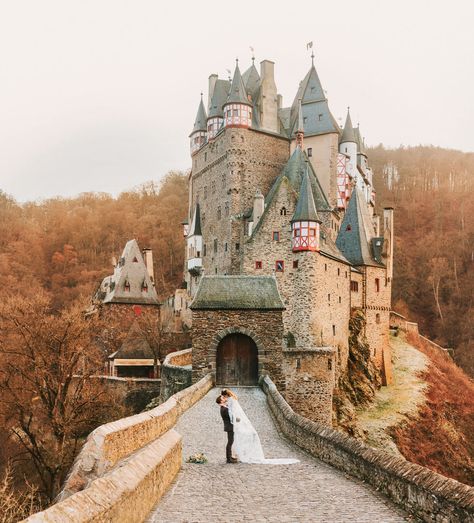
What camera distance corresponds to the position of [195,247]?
4775cm

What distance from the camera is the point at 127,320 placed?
48.9 m

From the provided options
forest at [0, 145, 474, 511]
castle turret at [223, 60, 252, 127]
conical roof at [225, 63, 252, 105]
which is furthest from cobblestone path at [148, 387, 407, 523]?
conical roof at [225, 63, 252, 105]

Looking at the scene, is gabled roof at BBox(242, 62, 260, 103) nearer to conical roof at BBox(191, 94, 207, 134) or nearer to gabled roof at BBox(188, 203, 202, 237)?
conical roof at BBox(191, 94, 207, 134)

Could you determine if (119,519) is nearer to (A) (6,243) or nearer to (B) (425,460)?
(B) (425,460)

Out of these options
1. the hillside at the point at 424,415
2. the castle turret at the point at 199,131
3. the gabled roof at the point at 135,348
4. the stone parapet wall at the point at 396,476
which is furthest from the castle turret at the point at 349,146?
the stone parapet wall at the point at 396,476

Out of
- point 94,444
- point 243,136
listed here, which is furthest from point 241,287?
point 243,136

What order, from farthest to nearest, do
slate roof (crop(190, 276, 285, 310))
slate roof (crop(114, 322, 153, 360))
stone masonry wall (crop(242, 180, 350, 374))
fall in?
slate roof (crop(114, 322, 153, 360))
stone masonry wall (crop(242, 180, 350, 374))
slate roof (crop(190, 276, 285, 310))

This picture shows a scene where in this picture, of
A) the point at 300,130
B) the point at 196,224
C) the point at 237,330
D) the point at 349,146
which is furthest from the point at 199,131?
the point at 237,330

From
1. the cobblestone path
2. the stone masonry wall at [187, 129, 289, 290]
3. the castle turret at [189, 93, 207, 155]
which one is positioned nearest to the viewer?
the cobblestone path

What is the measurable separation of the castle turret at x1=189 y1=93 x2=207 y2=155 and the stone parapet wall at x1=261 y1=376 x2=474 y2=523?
40545 millimetres

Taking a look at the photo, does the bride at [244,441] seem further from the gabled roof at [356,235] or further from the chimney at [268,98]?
the chimney at [268,98]

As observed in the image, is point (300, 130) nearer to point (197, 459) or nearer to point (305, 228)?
point (305, 228)

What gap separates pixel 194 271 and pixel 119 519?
4232 centimetres

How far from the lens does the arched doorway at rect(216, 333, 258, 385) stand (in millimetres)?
23766
